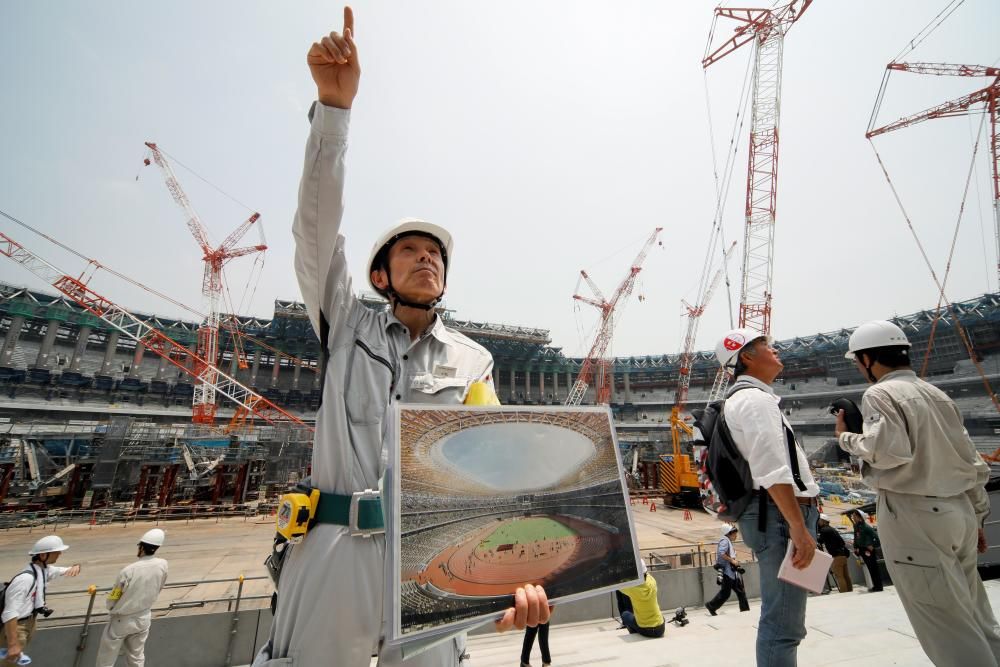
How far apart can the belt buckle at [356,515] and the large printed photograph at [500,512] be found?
0.33 m

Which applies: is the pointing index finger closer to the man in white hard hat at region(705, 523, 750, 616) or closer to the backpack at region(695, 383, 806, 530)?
the backpack at region(695, 383, 806, 530)

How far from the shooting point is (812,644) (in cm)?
318

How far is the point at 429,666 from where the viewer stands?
52.9 inches

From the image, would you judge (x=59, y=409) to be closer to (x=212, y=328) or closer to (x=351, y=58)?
(x=212, y=328)

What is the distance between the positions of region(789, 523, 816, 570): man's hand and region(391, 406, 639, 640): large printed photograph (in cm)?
136

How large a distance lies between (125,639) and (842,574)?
1165 centimetres

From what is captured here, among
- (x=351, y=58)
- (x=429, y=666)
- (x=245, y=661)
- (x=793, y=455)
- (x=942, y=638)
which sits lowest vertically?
(x=245, y=661)

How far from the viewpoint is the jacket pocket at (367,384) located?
4.96ft

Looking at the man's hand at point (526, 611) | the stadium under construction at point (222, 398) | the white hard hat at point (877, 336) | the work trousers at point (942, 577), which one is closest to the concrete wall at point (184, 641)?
the work trousers at point (942, 577)

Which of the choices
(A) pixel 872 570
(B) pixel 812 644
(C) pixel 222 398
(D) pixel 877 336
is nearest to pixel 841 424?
(D) pixel 877 336

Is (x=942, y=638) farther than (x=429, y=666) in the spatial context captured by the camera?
Yes

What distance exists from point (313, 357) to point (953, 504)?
57.8 m

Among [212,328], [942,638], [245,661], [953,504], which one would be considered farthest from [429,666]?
[212,328]

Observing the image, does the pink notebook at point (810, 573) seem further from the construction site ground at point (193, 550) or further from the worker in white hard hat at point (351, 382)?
the construction site ground at point (193, 550)
